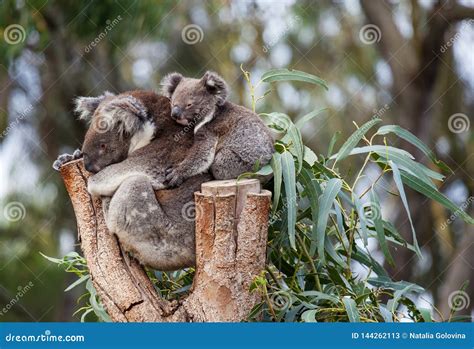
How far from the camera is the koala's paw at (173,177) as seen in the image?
413cm

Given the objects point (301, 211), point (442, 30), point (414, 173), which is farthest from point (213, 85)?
point (442, 30)

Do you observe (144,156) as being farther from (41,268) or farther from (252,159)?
(41,268)

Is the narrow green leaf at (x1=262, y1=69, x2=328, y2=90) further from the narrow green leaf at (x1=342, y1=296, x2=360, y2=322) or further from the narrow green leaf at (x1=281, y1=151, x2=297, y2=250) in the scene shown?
the narrow green leaf at (x1=342, y1=296, x2=360, y2=322)

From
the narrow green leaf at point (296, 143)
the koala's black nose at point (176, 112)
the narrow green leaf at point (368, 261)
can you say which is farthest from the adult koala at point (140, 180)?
the narrow green leaf at point (368, 261)

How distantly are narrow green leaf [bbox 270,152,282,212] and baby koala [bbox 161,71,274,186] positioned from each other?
87mm

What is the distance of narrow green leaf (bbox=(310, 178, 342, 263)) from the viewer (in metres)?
3.85

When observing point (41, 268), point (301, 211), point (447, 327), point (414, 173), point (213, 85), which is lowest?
point (41, 268)

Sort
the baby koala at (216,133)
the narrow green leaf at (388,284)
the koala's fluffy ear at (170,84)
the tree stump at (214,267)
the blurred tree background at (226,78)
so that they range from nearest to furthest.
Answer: the tree stump at (214,267) < the baby koala at (216,133) < the narrow green leaf at (388,284) < the koala's fluffy ear at (170,84) < the blurred tree background at (226,78)

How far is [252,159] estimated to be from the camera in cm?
410

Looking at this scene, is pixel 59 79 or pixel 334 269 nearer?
pixel 334 269

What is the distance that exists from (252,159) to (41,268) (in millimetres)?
7369

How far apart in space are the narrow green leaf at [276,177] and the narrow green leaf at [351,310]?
612mm

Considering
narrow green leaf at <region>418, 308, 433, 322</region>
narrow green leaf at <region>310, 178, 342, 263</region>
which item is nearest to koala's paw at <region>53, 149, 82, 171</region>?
narrow green leaf at <region>310, 178, 342, 263</region>

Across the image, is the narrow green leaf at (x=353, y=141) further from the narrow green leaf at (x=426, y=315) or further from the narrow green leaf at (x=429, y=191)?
the narrow green leaf at (x=426, y=315)
